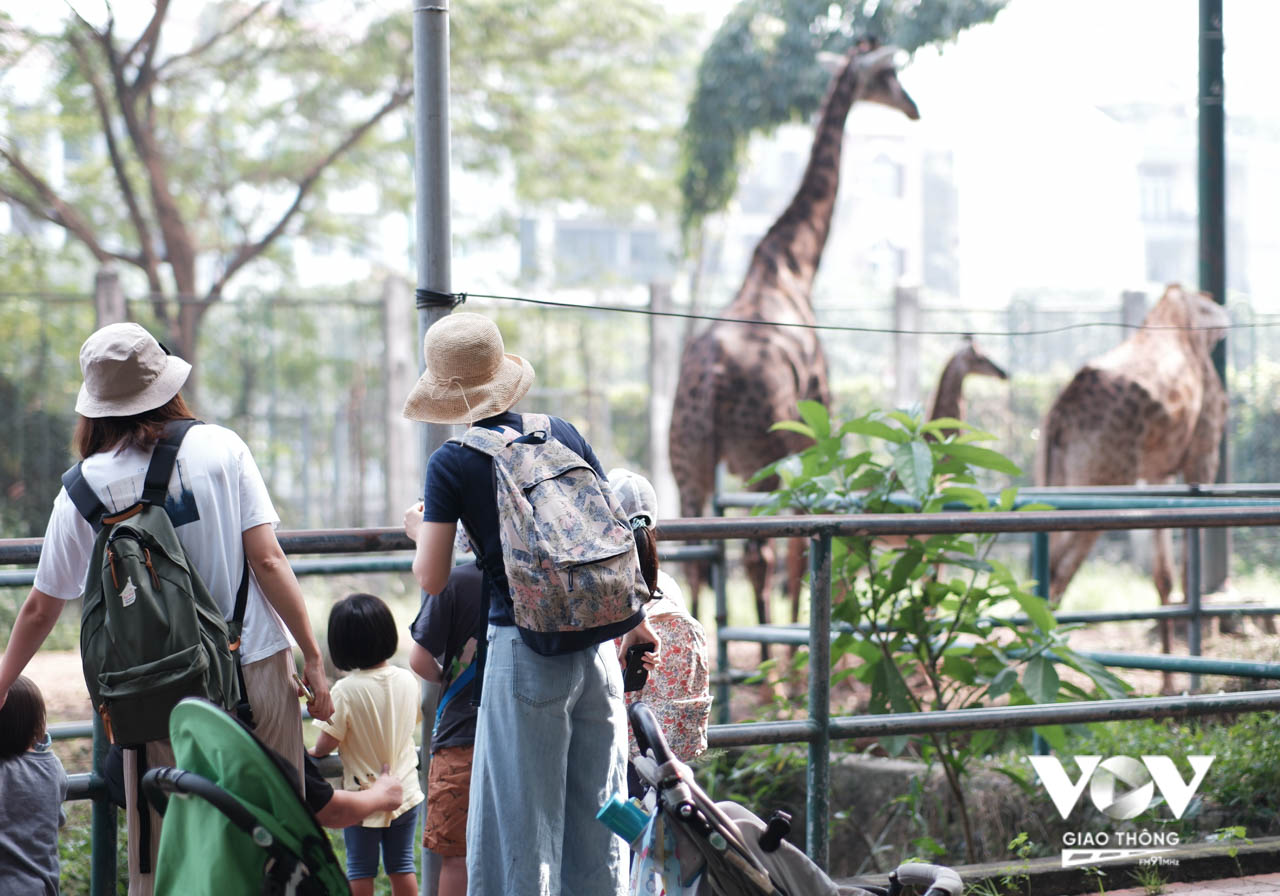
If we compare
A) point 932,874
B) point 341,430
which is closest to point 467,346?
point 932,874

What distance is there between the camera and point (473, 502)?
2.59 m

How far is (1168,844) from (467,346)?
2.65 meters

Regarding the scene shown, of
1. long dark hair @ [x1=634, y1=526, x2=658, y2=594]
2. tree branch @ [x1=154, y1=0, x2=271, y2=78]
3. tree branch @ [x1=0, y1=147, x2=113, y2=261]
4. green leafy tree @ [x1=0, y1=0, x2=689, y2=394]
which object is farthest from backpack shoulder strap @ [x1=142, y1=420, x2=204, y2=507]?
tree branch @ [x1=154, y1=0, x2=271, y2=78]

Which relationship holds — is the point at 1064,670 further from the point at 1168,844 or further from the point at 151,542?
the point at 151,542

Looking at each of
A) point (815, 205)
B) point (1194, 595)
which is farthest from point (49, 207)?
point (1194, 595)

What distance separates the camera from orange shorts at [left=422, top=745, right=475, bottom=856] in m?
3.00

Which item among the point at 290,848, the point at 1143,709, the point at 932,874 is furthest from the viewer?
the point at 1143,709

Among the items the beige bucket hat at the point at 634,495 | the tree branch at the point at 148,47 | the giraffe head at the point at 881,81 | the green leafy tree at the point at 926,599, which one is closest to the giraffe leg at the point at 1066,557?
the giraffe head at the point at 881,81

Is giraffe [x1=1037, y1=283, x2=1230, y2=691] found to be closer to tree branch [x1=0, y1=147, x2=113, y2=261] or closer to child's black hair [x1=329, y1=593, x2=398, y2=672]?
child's black hair [x1=329, y1=593, x2=398, y2=672]

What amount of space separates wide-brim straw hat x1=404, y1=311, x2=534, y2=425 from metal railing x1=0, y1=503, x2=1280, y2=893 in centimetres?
45

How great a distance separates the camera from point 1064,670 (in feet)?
22.4

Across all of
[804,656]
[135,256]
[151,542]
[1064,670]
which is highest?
[135,256]

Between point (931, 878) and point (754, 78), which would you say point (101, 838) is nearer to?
point (931, 878)

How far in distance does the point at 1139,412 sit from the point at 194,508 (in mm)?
6280
